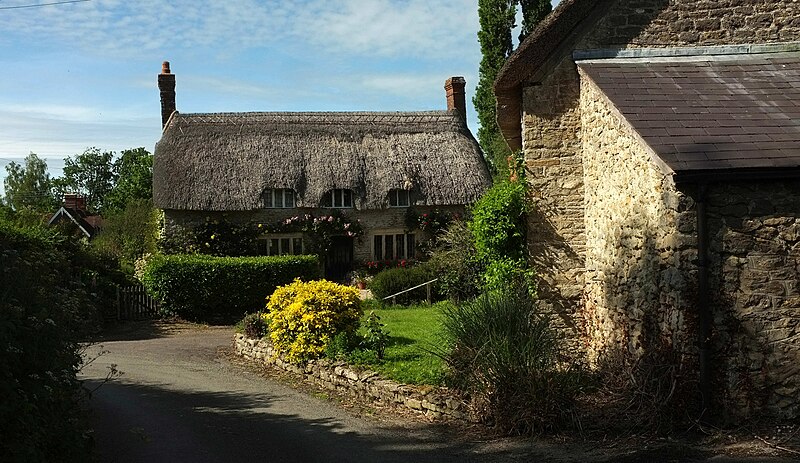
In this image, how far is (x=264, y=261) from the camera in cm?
2248

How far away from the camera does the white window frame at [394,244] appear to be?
27312mm

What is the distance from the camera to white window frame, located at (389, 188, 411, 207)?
2730 cm

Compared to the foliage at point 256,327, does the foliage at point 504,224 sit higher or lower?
higher

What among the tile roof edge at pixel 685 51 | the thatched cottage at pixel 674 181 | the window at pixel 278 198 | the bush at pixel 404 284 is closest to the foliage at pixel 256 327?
the bush at pixel 404 284

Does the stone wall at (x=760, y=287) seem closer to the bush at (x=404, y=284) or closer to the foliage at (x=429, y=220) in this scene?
the bush at (x=404, y=284)

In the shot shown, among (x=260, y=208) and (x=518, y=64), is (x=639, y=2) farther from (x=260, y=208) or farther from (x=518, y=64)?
(x=260, y=208)

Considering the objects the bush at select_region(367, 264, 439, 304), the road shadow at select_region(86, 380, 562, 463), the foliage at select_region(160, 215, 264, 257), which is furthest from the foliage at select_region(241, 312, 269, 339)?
the foliage at select_region(160, 215, 264, 257)

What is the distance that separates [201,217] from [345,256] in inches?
216

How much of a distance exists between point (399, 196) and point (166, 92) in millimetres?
10304

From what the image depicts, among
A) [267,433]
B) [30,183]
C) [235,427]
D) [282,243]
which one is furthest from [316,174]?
[30,183]

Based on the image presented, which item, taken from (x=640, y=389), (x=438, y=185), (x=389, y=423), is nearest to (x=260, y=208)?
(x=438, y=185)

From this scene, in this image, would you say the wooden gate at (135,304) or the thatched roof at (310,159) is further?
the thatched roof at (310,159)

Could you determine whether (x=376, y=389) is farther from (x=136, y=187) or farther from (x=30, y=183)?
(x=30, y=183)

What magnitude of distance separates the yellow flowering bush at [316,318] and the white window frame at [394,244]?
14.2 meters
